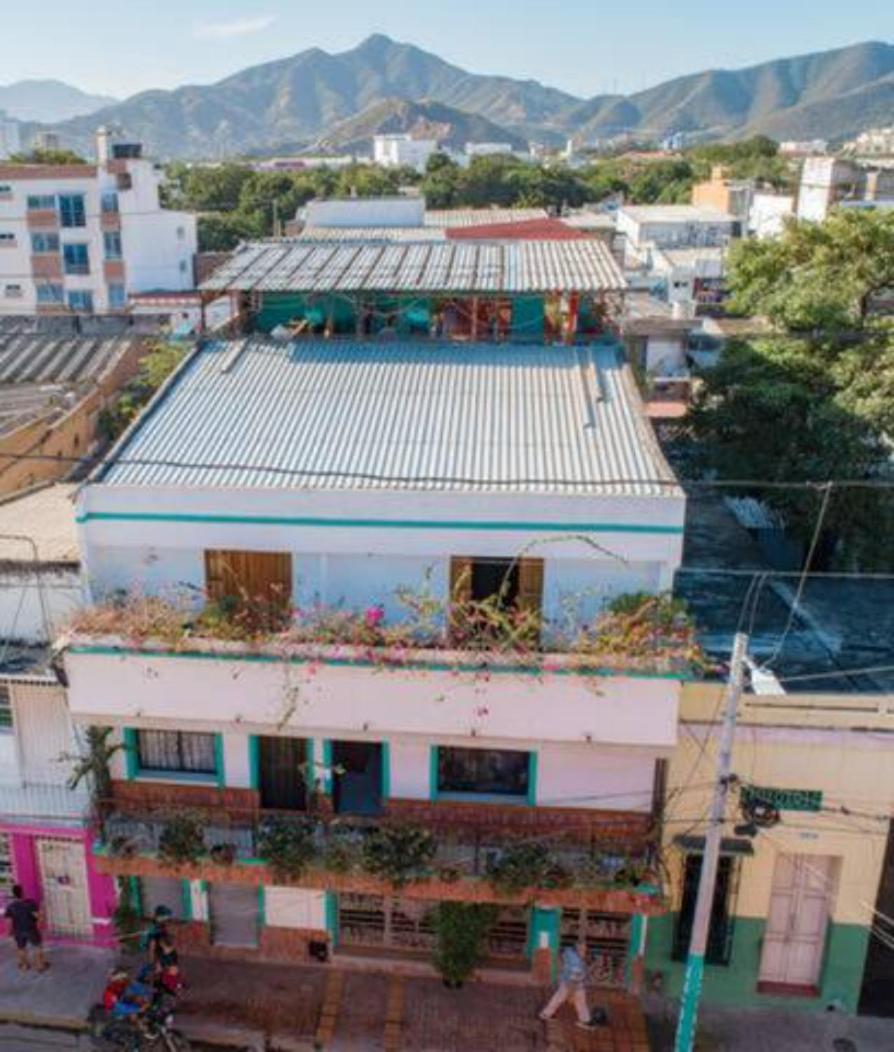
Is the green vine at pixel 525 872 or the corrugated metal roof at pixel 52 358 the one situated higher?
the corrugated metal roof at pixel 52 358

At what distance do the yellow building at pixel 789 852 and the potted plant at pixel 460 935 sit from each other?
2729 millimetres

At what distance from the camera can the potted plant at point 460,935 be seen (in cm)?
1578

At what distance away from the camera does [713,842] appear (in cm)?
1199

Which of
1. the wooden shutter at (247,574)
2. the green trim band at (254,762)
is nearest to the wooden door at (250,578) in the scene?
the wooden shutter at (247,574)

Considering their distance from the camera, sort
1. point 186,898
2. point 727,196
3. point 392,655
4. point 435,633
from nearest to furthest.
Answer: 1. point 392,655
2. point 435,633
3. point 186,898
4. point 727,196

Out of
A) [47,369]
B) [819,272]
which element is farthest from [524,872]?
[47,369]

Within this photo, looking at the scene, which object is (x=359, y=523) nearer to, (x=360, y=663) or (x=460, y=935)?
(x=360, y=663)

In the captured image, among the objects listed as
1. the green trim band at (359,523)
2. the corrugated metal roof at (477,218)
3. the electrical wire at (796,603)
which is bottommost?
the electrical wire at (796,603)

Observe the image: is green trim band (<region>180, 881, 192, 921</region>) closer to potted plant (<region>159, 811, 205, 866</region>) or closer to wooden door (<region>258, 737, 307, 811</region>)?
potted plant (<region>159, 811, 205, 866</region>)

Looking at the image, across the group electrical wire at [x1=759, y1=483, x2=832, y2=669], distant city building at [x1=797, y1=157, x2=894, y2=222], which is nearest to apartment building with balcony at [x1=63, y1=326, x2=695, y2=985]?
electrical wire at [x1=759, y1=483, x2=832, y2=669]

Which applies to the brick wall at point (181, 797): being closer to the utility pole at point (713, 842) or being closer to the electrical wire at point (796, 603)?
the utility pole at point (713, 842)

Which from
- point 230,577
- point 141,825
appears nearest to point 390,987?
point 141,825

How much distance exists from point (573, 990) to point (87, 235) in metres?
52.8

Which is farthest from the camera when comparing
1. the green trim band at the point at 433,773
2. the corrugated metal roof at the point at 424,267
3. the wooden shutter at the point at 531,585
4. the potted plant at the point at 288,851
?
the corrugated metal roof at the point at 424,267
